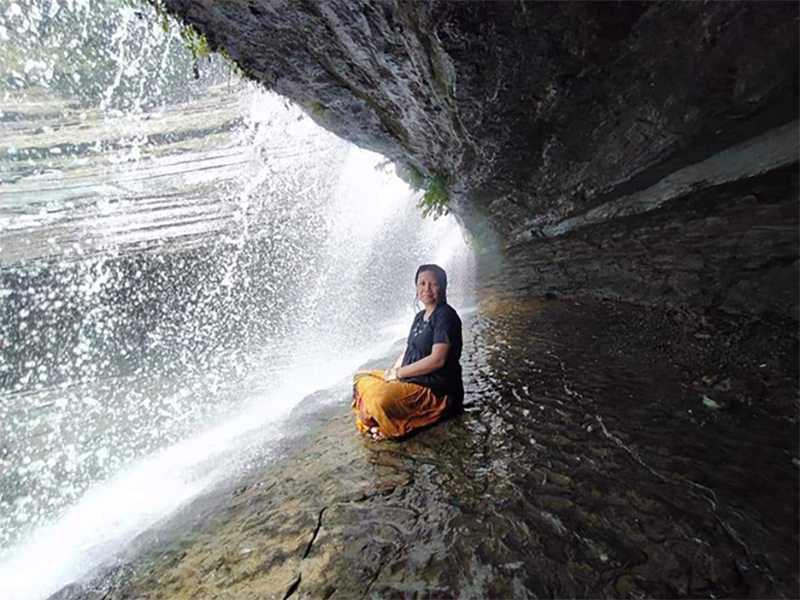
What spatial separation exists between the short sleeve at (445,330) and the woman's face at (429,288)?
185 millimetres

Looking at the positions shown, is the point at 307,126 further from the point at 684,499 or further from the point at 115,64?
the point at 684,499

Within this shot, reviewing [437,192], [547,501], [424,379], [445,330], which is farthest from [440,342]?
[437,192]

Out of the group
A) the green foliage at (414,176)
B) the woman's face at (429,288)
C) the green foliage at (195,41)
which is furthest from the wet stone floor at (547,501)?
the green foliage at (414,176)

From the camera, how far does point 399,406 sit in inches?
153

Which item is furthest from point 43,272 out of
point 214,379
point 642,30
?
point 642,30

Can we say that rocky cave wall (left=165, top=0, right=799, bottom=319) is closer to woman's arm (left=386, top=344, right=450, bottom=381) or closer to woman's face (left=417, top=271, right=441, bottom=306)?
woman's face (left=417, top=271, right=441, bottom=306)

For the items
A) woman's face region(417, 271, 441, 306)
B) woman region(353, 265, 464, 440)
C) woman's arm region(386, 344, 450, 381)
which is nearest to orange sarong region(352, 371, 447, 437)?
woman region(353, 265, 464, 440)

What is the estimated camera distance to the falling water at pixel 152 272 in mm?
7148

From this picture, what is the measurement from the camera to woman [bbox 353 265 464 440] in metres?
3.83

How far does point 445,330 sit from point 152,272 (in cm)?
1516

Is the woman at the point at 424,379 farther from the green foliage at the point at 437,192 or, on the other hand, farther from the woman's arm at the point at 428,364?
the green foliage at the point at 437,192

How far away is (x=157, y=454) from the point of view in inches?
313

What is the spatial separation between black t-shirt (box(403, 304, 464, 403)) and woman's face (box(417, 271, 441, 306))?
0.09 meters

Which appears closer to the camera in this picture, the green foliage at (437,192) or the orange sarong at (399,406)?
the orange sarong at (399,406)
